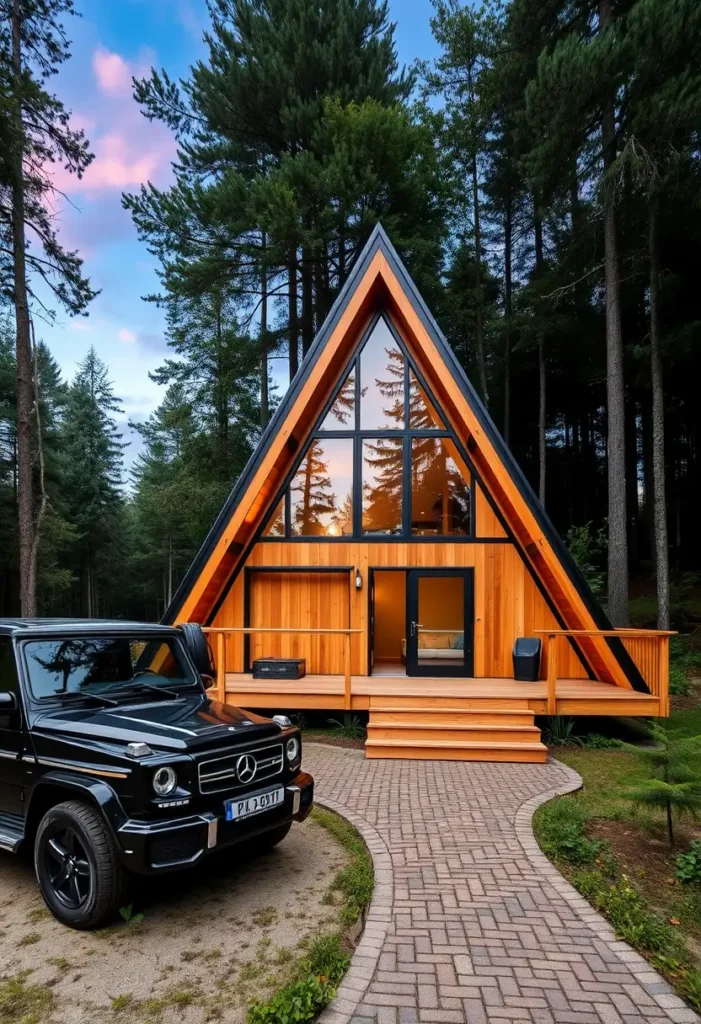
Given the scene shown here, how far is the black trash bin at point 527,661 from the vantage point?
8492 mm

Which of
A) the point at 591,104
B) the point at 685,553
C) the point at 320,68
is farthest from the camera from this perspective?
the point at 685,553

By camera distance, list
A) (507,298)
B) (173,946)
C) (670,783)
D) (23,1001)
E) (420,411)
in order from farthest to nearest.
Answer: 1. (507,298)
2. (420,411)
3. (670,783)
4. (173,946)
5. (23,1001)

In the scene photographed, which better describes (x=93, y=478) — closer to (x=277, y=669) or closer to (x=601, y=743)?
(x=277, y=669)

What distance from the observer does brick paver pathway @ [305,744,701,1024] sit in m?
2.63

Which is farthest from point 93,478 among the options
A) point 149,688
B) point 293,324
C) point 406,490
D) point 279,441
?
point 149,688

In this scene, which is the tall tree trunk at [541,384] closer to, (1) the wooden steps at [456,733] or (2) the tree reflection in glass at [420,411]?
(2) the tree reflection in glass at [420,411]

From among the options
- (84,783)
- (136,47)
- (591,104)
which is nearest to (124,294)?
(136,47)

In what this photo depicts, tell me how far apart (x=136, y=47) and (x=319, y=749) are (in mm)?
17672

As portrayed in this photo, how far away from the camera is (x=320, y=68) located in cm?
1540

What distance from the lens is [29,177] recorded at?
13227 millimetres

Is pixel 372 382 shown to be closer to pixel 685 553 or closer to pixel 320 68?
pixel 320 68

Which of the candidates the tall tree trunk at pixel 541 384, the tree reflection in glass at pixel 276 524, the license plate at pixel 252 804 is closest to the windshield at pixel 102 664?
the license plate at pixel 252 804

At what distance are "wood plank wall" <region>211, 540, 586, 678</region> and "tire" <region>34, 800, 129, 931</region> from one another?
234 inches

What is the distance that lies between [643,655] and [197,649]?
256 inches
